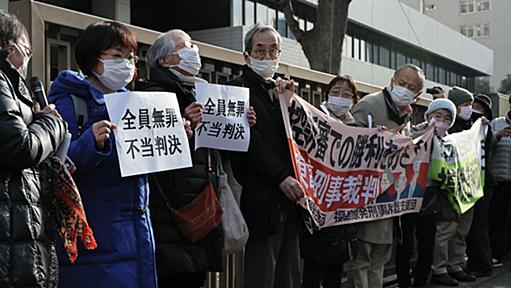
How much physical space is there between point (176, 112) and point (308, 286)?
1.86 meters

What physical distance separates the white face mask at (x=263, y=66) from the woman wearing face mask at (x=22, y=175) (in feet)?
5.61

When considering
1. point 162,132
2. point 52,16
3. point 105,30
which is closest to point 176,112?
point 162,132

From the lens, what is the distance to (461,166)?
20.4ft

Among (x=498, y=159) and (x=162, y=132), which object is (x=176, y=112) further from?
(x=498, y=159)

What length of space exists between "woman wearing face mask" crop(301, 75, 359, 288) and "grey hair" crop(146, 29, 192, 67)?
1.57 m

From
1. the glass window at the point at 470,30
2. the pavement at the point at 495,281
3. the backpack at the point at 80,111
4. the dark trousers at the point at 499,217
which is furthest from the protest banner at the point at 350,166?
the glass window at the point at 470,30

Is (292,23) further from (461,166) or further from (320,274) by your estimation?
(320,274)

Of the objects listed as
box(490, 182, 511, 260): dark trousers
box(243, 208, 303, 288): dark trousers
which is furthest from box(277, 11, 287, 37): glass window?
box(243, 208, 303, 288): dark trousers

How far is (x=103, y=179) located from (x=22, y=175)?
1.82 feet

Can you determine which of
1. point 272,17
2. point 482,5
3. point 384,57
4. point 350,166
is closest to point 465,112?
point 350,166

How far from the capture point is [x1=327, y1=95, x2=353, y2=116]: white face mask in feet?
15.7

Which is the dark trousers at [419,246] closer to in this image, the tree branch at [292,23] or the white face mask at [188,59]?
the white face mask at [188,59]

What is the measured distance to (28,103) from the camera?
2.51 m

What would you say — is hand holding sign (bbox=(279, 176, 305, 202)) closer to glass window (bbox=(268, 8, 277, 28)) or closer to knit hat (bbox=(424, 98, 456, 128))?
knit hat (bbox=(424, 98, 456, 128))
